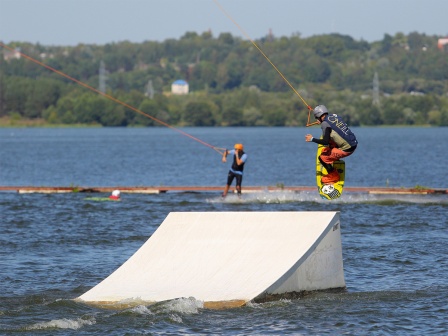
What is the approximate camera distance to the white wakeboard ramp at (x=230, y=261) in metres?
16.7

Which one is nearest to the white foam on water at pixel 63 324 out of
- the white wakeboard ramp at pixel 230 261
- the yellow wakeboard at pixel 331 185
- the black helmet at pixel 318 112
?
the white wakeboard ramp at pixel 230 261

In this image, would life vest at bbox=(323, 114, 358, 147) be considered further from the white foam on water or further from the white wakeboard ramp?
the white foam on water

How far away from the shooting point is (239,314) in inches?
632

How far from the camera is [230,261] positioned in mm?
17328

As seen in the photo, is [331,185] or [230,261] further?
[331,185]

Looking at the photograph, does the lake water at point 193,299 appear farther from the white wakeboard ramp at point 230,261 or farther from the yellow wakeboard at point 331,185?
the yellow wakeboard at point 331,185

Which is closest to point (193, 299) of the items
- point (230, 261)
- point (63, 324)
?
point (230, 261)

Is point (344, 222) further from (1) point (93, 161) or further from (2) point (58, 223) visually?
(1) point (93, 161)

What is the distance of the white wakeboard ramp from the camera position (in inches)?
656

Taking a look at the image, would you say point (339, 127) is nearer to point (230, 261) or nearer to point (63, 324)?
point (230, 261)

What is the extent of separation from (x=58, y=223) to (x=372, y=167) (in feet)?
146

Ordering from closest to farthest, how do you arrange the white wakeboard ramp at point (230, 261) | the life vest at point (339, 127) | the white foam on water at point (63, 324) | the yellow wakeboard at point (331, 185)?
the white foam on water at point (63, 324), the white wakeboard ramp at point (230, 261), the life vest at point (339, 127), the yellow wakeboard at point (331, 185)

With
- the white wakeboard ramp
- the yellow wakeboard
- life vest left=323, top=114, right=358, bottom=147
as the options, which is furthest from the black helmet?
the white wakeboard ramp

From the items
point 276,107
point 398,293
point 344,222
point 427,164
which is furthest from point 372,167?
point 276,107
